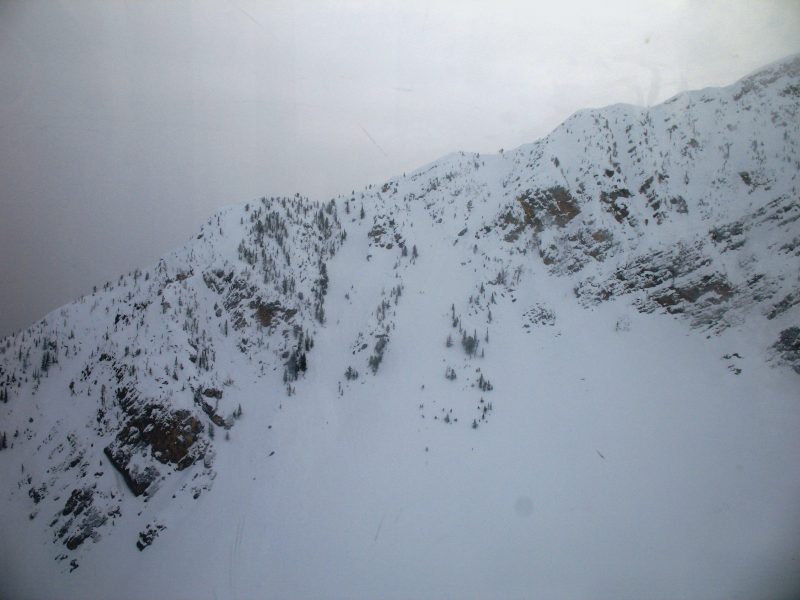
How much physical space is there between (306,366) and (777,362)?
13.4 metres

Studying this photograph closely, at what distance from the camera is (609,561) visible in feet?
24.9

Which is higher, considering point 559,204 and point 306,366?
point 559,204

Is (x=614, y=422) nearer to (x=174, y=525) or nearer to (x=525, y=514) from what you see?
(x=525, y=514)

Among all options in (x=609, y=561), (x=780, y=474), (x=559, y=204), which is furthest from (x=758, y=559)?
(x=559, y=204)

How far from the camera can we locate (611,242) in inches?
595

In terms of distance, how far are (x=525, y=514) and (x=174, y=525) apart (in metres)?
8.08

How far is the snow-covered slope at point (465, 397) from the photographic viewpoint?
317 inches

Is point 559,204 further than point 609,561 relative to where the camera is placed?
Yes

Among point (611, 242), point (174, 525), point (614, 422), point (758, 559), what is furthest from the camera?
point (611, 242)

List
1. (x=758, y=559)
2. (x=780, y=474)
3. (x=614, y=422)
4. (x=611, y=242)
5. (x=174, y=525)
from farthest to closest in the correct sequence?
(x=611, y=242) → (x=614, y=422) → (x=174, y=525) → (x=780, y=474) → (x=758, y=559)

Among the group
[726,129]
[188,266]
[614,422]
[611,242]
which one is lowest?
[614,422]

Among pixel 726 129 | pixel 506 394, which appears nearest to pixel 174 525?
pixel 506 394

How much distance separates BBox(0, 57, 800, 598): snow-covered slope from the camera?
8.05 metres

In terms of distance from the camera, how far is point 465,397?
11.7 metres
